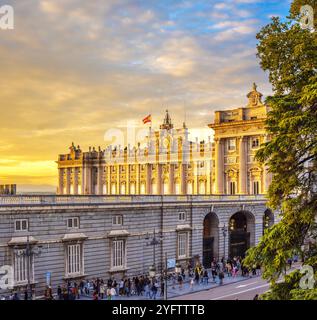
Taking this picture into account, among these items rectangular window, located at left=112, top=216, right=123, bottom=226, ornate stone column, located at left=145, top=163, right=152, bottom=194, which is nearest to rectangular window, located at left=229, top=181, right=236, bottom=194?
ornate stone column, located at left=145, top=163, right=152, bottom=194

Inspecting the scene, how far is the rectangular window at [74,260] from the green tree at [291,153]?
22582 mm

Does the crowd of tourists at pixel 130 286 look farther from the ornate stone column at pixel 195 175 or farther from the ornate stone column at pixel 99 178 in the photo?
the ornate stone column at pixel 99 178

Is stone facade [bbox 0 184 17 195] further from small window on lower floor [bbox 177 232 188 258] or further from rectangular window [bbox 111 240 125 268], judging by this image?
small window on lower floor [bbox 177 232 188 258]

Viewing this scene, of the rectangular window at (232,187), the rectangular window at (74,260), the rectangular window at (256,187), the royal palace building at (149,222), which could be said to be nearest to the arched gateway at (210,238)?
the royal palace building at (149,222)

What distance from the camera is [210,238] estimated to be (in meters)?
52.6

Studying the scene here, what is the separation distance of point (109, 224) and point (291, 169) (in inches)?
1004

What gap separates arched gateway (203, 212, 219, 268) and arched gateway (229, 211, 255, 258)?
269cm

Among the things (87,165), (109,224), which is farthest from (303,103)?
(87,165)

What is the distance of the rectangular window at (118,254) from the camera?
41344 millimetres

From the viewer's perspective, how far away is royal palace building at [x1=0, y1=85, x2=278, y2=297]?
1380 inches

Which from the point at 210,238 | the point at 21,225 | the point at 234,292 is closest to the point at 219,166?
the point at 210,238

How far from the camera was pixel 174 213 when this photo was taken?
47.7 m

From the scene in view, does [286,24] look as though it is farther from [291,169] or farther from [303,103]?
[291,169]

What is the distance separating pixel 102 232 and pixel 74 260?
347cm
